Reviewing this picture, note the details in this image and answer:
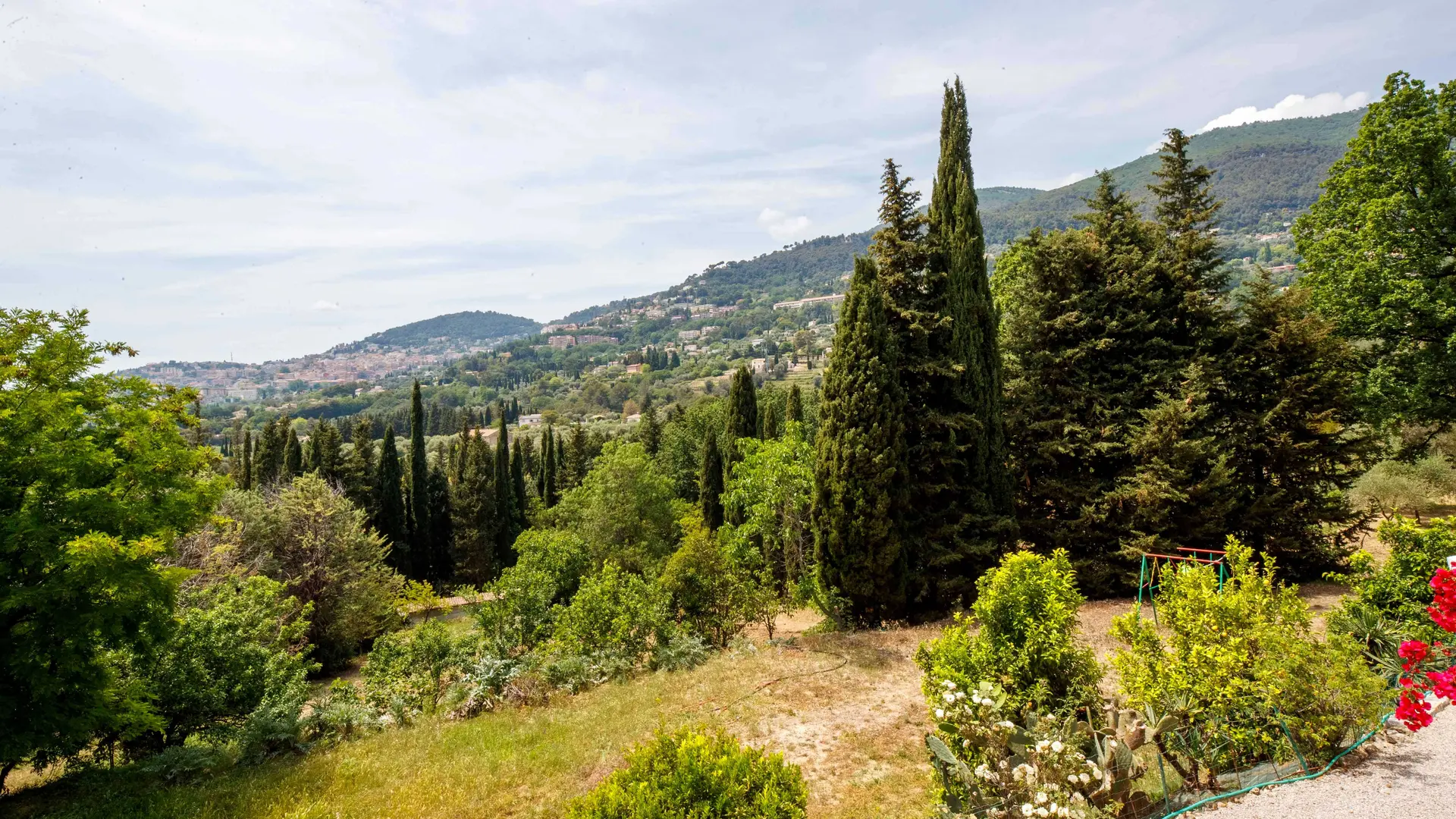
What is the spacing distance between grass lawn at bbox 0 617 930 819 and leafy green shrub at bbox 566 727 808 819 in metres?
1.94

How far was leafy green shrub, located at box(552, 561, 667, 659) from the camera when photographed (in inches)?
481

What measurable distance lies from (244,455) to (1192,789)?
4913 cm

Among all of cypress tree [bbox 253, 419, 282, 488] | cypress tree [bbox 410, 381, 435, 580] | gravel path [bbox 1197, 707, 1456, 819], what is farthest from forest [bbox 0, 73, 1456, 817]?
cypress tree [bbox 253, 419, 282, 488]

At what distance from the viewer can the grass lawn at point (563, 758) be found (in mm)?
6855

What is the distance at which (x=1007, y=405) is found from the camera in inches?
585

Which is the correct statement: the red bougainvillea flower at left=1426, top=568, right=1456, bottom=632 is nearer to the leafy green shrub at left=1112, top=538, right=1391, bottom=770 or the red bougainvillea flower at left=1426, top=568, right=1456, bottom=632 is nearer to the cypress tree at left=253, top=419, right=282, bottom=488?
the leafy green shrub at left=1112, top=538, right=1391, bottom=770

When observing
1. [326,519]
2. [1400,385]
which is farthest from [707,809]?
[326,519]

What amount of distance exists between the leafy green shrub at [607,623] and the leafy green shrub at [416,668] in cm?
217

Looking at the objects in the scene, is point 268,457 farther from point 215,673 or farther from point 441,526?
point 215,673

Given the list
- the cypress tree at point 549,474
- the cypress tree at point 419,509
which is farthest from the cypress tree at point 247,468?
Answer: the cypress tree at point 549,474

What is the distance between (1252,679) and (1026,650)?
200cm

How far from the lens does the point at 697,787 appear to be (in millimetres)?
3973

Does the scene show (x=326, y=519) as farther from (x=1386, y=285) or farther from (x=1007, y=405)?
(x=1386, y=285)

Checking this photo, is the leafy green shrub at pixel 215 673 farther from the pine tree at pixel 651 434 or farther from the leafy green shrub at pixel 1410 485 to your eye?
the pine tree at pixel 651 434
